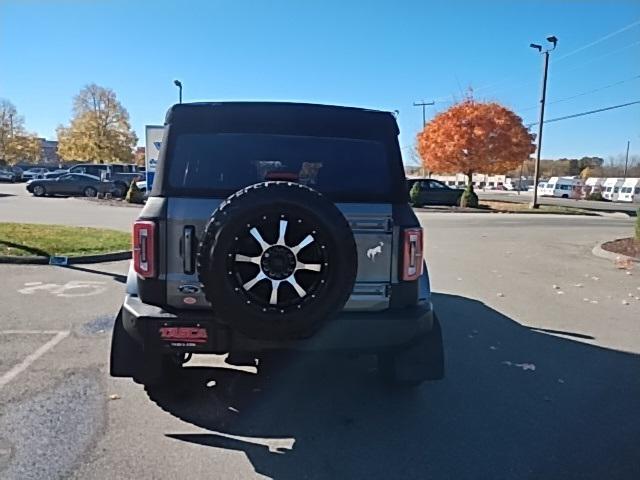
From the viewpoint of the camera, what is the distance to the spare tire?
2768 millimetres

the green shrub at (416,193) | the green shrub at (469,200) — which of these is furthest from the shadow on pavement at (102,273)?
the green shrub at (469,200)

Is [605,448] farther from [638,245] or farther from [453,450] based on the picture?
[638,245]

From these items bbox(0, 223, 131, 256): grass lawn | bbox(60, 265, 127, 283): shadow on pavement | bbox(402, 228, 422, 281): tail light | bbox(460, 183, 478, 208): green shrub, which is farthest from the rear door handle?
bbox(460, 183, 478, 208): green shrub

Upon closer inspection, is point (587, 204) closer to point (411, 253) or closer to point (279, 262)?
point (411, 253)

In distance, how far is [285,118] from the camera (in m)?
3.40

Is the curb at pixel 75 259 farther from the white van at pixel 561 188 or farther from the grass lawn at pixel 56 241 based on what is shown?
the white van at pixel 561 188

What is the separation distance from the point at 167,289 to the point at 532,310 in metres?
5.15

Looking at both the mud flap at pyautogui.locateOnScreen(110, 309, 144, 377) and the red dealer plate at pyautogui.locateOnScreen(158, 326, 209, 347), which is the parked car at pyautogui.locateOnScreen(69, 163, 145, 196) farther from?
the red dealer plate at pyautogui.locateOnScreen(158, 326, 209, 347)

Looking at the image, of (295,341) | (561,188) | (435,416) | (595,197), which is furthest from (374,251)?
(561,188)

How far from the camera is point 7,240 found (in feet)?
33.0

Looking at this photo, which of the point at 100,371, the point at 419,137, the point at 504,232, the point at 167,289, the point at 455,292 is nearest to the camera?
the point at 167,289

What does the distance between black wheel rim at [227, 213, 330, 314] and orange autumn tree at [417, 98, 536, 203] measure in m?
28.9

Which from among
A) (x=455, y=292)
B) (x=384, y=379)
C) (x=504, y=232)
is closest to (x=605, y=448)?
(x=384, y=379)

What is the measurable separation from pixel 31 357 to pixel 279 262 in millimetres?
2978
